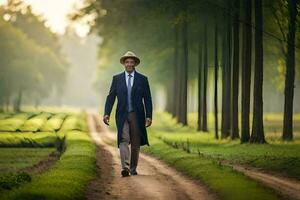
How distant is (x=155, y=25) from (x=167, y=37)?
533 centimetres

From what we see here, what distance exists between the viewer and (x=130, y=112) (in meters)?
17.0

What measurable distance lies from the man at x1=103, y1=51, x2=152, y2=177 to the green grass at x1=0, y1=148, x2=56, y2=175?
8.32 meters

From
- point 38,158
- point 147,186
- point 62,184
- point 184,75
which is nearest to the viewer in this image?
point 62,184

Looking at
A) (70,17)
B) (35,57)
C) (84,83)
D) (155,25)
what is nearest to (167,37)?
(155,25)

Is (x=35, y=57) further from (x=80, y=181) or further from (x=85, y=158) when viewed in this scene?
(x=80, y=181)

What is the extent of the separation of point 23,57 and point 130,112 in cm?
6289

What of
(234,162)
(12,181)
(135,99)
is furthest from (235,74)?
(12,181)

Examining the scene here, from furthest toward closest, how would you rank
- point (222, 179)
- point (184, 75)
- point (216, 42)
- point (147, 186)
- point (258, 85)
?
point (184, 75) → point (216, 42) → point (258, 85) → point (222, 179) → point (147, 186)

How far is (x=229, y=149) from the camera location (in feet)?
97.7

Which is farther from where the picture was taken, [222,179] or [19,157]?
[19,157]

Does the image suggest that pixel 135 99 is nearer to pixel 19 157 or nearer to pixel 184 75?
pixel 19 157

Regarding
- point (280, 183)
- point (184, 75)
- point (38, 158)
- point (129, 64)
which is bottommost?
point (38, 158)

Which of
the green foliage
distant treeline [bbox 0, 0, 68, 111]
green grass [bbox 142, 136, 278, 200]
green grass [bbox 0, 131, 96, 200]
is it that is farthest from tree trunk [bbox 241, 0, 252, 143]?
distant treeline [bbox 0, 0, 68, 111]

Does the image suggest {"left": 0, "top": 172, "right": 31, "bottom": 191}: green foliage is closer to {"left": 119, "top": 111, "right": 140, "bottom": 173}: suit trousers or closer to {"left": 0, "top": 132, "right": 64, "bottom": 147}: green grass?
{"left": 119, "top": 111, "right": 140, "bottom": 173}: suit trousers
